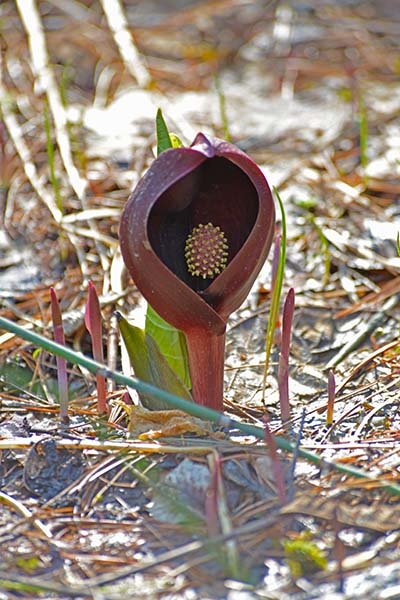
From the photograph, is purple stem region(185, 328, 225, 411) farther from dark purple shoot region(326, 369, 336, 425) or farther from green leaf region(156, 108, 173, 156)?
green leaf region(156, 108, 173, 156)

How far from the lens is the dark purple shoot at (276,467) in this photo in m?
1.34

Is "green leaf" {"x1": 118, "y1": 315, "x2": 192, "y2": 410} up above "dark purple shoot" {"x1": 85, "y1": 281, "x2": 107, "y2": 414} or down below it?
below

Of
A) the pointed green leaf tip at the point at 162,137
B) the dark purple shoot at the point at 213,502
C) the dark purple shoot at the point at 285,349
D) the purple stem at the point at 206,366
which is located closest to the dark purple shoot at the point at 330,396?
the dark purple shoot at the point at 285,349

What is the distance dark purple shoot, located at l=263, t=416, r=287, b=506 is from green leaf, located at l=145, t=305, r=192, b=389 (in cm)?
A: 37

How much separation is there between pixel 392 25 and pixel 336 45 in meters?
0.32

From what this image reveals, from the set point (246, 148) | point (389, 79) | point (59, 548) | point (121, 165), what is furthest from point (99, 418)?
point (389, 79)

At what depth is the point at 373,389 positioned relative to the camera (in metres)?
1.82

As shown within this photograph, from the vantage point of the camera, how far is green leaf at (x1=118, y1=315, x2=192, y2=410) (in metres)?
1.67

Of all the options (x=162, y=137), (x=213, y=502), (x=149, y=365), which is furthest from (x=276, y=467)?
(x=162, y=137)

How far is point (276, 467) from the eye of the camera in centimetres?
136

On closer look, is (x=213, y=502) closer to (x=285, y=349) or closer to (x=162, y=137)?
(x=285, y=349)

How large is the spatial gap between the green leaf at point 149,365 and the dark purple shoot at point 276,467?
31 cm

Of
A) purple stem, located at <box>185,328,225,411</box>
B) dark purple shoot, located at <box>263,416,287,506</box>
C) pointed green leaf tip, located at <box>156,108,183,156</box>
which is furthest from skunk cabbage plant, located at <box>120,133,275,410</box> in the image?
dark purple shoot, located at <box>263,416,287,506</box>

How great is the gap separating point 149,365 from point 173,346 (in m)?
0.07
